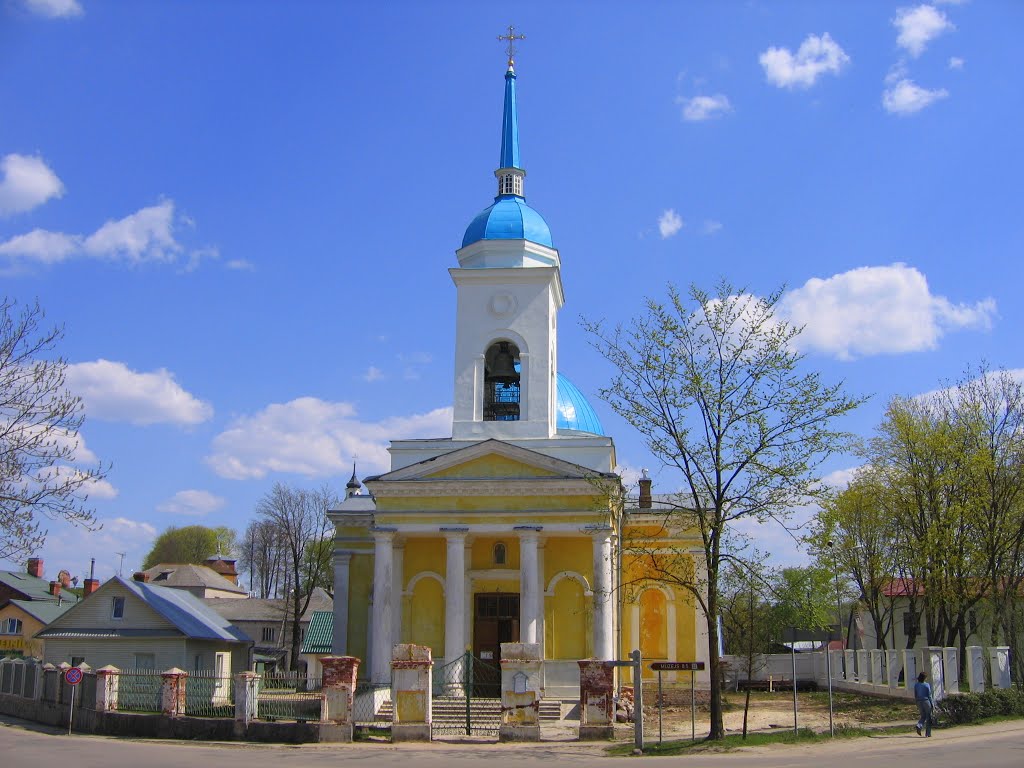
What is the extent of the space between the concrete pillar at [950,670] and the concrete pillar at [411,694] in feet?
44.2

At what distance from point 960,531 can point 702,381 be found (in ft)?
41.0

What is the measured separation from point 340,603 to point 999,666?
1932 cm

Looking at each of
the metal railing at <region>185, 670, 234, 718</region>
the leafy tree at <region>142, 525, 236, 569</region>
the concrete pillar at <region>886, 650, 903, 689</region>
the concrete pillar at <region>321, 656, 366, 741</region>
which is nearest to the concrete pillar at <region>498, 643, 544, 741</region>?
the concrete pillar at <region>321, 656, 366, 741</region>

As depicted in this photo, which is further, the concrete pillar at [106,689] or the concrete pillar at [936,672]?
the concrete pillar at [936,672]

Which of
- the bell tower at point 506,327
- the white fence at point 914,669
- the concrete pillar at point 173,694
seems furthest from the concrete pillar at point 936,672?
the concrete pillar at point 173,694

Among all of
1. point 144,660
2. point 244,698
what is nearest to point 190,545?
point 144,660

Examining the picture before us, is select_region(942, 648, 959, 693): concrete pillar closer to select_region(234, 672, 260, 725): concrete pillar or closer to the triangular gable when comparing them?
the triangular gable

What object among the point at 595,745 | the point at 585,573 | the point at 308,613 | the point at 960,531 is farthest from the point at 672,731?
the point at 308,613

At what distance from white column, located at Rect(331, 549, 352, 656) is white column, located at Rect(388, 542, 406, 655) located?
9.94 ft

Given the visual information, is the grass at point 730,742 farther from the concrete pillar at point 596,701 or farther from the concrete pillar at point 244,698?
the concrete pillar at point 244,698

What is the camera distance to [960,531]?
2939 cm

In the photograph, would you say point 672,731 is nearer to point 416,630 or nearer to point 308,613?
point 416,630

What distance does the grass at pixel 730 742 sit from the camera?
19203mm

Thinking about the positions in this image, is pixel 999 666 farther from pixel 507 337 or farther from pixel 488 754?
pixel 507 337
